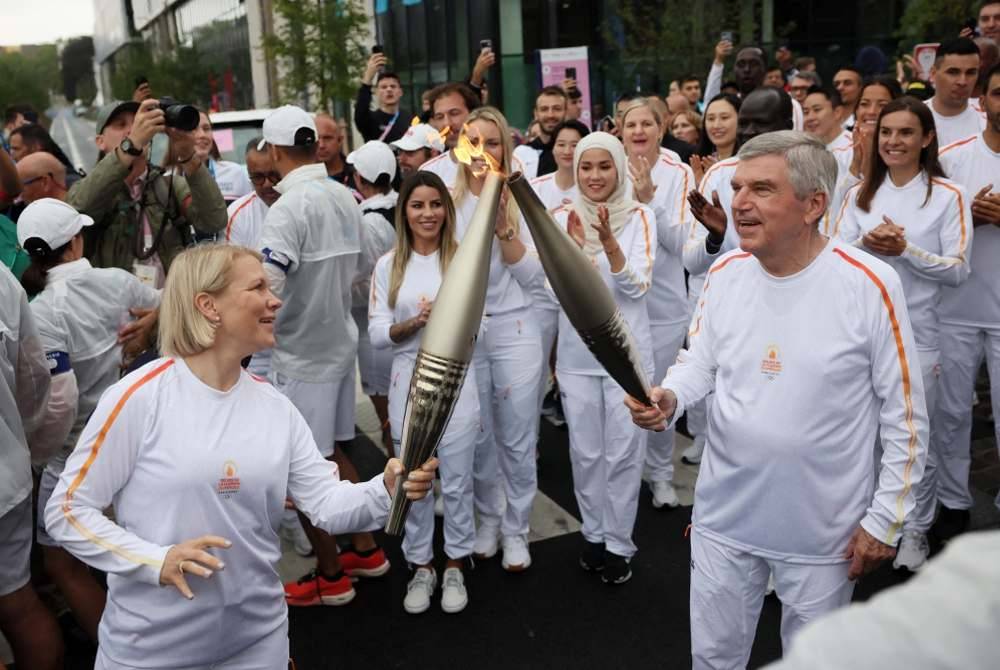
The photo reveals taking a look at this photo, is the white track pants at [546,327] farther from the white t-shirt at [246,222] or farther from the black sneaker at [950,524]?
the black sneaker at [950,524]

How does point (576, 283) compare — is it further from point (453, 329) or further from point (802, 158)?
point (802, 158)

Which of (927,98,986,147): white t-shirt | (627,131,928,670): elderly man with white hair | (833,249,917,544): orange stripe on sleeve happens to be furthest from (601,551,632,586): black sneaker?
(927,98,986,147): white t-shirt

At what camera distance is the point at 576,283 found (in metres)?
2.36

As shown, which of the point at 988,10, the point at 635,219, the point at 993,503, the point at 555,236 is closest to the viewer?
the point at 555,236

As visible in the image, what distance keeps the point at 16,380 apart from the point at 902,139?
4.05 metres

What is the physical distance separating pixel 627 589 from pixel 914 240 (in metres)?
2.23

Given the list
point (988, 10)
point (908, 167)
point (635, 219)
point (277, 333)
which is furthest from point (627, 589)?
point (988, 10)

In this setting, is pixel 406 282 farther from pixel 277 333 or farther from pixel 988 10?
pixel 988 10

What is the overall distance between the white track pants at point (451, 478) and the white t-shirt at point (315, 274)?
0.37 m

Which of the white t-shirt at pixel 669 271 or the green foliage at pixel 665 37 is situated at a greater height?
the green foliage at pixel 665 37

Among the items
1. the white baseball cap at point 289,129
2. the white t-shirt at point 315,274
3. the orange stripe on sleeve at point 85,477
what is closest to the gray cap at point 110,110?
the white baseball cap at point 289,129

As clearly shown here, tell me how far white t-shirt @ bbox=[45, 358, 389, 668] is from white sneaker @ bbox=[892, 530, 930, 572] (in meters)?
2.98

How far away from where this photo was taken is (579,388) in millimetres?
4594

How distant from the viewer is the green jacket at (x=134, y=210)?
434cm
